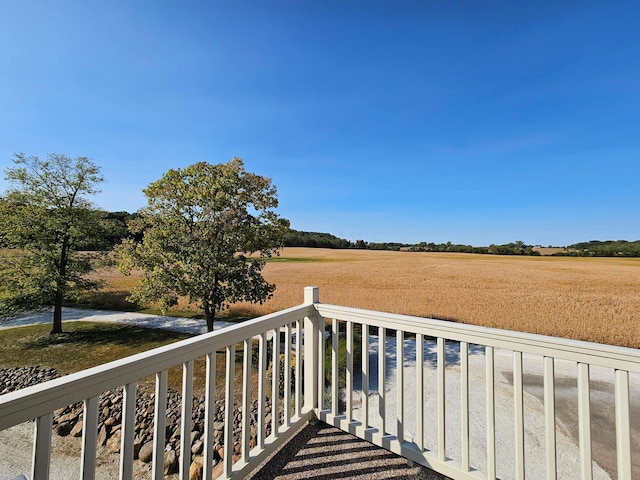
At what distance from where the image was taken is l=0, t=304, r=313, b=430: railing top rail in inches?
32.7

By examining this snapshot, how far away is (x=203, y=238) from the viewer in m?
6.12

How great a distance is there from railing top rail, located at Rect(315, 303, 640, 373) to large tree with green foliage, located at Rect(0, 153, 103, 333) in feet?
30.1

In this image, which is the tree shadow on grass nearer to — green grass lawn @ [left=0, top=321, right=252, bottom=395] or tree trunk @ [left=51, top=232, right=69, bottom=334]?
green grass lawn @ [left=0, top=321, right=252, bottom=395]

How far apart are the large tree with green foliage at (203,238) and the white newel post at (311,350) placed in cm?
399

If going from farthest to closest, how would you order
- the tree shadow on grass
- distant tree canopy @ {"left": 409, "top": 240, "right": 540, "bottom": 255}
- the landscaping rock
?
distant tree canopy @ {"left": 409, "top": 240, "right": 540, "bottom": 255}
the tree shadow on grass
the landscaping rock

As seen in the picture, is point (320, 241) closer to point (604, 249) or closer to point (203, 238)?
point (604, 249)

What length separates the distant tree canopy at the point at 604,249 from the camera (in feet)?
A: 59.7

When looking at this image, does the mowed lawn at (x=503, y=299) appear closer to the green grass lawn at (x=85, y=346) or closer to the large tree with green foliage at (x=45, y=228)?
the green grass lawn at (x=85, y=346)

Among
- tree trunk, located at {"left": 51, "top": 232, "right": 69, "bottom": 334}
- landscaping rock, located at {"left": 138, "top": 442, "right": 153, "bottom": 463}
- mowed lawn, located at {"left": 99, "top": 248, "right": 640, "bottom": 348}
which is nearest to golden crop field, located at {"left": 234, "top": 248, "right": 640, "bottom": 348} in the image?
mowed lawn, located at {"left": 99, "top": 248, "right": 640, "bottom": 348}

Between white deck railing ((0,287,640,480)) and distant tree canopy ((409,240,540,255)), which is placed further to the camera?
distant tree canopy ((409,240,540,255))

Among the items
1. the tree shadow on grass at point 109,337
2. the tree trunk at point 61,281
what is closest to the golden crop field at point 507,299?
the tree shadow on grass at point 109,337

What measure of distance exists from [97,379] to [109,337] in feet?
26.9

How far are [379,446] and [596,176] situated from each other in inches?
797

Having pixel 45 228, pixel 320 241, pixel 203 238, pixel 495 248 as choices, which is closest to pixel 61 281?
pixel 45 228
